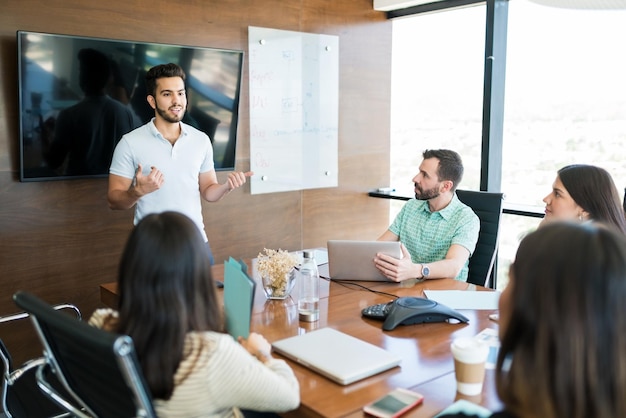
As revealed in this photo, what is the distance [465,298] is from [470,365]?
0.85m

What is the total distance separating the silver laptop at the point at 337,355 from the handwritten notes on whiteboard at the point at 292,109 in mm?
2430

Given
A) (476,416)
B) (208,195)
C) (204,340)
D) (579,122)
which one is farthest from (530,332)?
(579,122)

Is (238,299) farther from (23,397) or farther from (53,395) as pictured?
(23,397)

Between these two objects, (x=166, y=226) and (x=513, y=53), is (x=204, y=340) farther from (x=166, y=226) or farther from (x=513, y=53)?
(x=513, y=53)

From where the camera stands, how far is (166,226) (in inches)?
50.3

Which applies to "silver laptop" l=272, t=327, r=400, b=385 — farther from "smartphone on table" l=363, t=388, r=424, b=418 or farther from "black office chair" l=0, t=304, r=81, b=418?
"black office chair" l=0, t=304, r=81, b=418

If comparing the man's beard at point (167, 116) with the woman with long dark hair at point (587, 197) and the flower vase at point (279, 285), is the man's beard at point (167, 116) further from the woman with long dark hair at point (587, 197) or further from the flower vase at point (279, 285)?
the woman with long dark hair at point (587, 197)

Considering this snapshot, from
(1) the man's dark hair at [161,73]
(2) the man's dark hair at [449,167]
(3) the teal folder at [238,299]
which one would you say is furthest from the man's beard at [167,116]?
(3) the teal folder at [238,299]

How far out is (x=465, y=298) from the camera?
2.19 meters

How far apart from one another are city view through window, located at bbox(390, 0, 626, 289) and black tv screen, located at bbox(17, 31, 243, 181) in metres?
1.78

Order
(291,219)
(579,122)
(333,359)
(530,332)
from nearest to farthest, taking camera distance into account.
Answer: (530,332)
(333,359)
(579,122)
(291,219)

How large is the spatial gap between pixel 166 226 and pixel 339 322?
0.85 meters

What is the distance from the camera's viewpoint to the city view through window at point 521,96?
3.49m

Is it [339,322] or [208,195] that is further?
[208,195]
